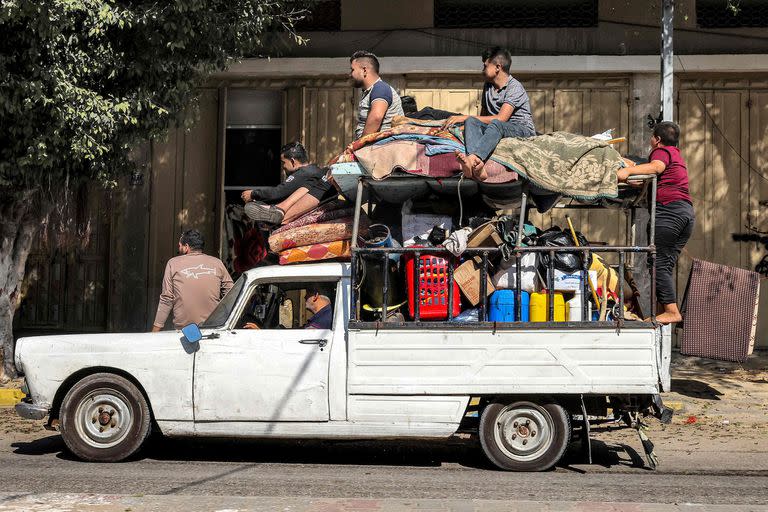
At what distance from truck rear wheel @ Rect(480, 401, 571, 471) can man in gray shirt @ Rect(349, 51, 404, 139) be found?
116 inches

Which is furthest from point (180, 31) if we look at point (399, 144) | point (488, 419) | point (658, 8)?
point (658, 8)

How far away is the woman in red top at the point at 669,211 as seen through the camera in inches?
365

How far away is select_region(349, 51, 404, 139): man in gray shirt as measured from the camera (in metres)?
9.32

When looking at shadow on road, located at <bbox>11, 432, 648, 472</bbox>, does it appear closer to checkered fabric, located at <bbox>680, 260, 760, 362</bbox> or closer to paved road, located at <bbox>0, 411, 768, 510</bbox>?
paved road, located at <bbox>0, 411, 768, 510</bbox>

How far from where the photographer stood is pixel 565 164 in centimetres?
827

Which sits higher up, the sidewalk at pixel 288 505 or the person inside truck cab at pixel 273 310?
the person inside truck cab at pixel 273 310

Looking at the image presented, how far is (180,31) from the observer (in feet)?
35.2

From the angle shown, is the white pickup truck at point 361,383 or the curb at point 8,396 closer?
the white pickup truck at point 361,383

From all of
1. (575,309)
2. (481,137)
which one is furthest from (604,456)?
(481,137)

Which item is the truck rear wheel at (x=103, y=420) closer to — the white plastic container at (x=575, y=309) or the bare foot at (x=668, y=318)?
the white plastic container at (x=575, y=309)

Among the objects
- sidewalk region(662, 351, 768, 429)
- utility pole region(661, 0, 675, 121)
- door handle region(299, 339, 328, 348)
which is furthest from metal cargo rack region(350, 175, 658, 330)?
utility pole region(661, 0, 675, 121)

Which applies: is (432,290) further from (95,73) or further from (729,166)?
(729,166)

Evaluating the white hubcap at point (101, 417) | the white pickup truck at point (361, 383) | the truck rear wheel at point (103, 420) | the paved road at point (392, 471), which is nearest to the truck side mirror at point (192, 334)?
the white pickup truck at point (361, 383)

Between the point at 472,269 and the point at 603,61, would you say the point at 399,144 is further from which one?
the point at 603,61
